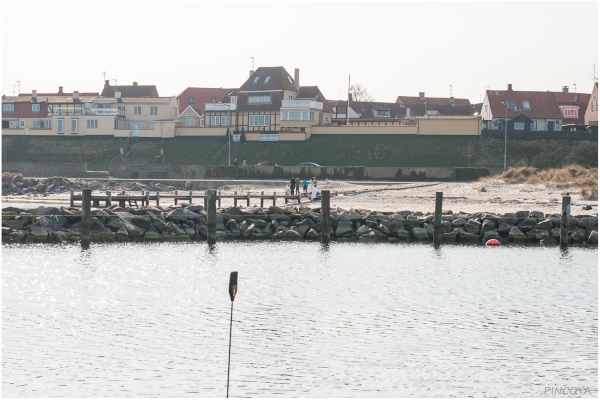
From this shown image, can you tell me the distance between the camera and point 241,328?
77.6 feet

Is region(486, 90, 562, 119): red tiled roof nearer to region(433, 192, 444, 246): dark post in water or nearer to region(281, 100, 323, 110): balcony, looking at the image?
region(281, 100, 323, 110): balcony

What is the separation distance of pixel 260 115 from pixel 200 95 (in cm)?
2187

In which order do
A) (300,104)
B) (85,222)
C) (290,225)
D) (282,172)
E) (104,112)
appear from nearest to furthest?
(85,222) < (290,225) < (282,172) < (300,104) < (104,112)

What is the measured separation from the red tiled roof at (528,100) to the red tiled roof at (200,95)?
35516 millimetres

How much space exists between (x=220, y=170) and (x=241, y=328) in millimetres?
53499

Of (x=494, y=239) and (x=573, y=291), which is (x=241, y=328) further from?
(x=494, y=239)

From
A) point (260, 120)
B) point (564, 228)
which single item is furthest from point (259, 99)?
point (564, 228)

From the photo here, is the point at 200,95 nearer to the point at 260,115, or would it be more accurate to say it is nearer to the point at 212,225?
the point at 260,115

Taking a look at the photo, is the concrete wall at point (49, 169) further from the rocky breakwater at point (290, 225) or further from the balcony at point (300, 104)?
the rocky breakwater at point (290, 225)

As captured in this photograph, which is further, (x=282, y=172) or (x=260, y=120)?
(x=260, y=120)

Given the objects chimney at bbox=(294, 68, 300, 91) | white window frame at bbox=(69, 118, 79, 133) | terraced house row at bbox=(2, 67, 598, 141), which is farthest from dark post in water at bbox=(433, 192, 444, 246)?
white window frame at bbox=(69, 118, 79, 133)

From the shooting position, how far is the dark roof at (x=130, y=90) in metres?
112

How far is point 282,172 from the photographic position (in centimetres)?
7394

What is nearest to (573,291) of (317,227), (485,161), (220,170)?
(317,227)
